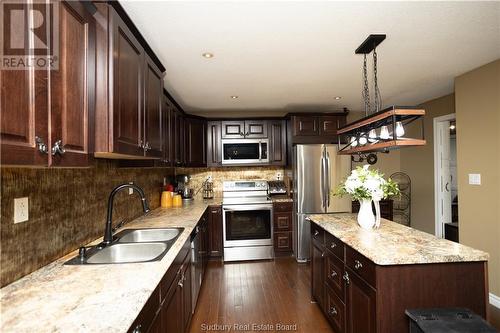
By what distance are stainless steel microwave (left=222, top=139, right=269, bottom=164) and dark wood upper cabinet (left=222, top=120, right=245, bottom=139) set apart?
71 mm

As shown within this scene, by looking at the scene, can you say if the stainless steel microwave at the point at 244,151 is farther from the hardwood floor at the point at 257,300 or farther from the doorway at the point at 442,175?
the doorway at the point at 442,175

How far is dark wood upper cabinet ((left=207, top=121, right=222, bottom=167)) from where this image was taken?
4.39 meters

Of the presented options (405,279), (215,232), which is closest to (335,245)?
(405,279)

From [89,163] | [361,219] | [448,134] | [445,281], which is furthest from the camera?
[448,134]

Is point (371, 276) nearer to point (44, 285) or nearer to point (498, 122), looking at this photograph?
point (44, 285)

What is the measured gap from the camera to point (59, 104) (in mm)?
1032

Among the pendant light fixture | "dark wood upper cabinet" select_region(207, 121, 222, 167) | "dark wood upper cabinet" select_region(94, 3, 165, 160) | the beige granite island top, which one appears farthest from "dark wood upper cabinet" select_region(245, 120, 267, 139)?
the beige granite island top

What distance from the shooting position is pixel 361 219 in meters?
2.21

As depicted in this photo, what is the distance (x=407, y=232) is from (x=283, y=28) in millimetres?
1825

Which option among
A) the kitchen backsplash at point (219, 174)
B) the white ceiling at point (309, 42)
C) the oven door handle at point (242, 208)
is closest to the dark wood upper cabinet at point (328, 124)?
the white ceiling at point (309, 42)

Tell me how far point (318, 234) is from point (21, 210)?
2.22m

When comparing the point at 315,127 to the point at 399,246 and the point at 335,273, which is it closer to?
the point at 335,273

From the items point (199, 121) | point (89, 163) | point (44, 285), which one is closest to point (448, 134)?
point (199, 121)

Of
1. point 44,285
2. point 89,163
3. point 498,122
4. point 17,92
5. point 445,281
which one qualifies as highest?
point 498,122
